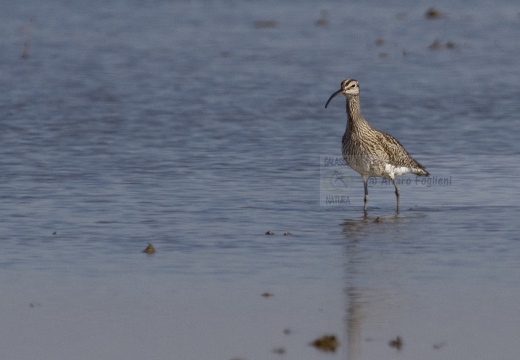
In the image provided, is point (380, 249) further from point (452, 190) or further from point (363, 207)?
point (452, 190)

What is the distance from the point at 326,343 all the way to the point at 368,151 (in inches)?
250

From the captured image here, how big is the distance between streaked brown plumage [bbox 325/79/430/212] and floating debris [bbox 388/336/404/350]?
5.93 meters

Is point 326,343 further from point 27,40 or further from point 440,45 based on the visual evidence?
point 27,40

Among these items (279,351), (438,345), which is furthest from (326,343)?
(438,345)

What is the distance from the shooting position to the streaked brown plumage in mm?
14219

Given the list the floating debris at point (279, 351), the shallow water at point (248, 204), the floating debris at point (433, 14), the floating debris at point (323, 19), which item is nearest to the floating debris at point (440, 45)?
the shallow water at point (248, 204)

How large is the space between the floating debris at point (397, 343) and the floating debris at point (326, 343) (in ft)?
1.22

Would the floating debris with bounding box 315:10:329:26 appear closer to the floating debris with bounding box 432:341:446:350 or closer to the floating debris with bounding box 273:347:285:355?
the floating debris with bounding box 432:341:446:350

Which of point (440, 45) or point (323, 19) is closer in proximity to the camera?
point (440, 45)

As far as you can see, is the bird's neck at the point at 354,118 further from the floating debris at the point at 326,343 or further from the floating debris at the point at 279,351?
the floating debris at the point at 279,351


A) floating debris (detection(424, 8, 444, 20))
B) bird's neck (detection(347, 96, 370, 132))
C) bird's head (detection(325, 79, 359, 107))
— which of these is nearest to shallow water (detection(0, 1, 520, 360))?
bird's neck (detection(347, 96, 370, 132))

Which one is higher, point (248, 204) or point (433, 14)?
point (433, 14)

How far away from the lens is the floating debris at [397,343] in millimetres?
8041

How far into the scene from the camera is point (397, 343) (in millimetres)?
8094
